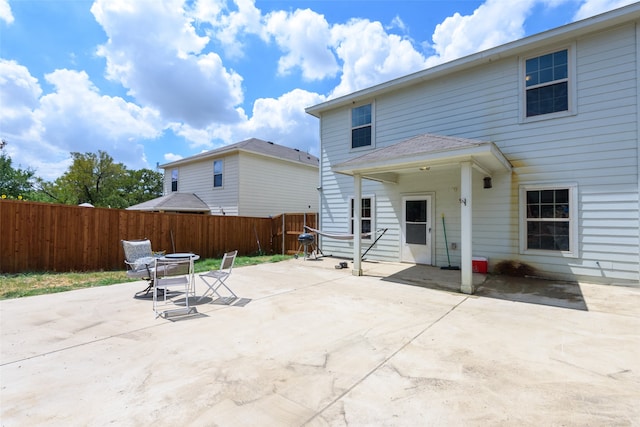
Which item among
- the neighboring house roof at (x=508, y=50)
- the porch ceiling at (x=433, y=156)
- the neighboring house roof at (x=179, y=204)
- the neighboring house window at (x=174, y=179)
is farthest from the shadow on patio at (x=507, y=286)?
the neighboring house window at (x=174, y=179)

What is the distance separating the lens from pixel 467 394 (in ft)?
6.98

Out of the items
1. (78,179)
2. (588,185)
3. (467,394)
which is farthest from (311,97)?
(78,179)

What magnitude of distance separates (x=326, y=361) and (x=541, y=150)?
6.70 meters

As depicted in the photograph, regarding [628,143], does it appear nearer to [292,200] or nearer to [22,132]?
[292,200]

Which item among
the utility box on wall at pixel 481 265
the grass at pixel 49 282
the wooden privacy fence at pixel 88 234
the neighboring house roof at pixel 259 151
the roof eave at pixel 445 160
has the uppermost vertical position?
the neighboring house roof at pixel 259 151

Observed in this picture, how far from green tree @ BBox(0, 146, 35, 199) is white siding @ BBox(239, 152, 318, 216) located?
16.3 metres

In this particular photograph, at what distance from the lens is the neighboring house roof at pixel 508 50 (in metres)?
5.40

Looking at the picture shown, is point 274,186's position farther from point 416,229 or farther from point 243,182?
point 416,229

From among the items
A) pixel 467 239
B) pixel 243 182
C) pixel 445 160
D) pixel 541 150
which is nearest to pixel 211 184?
pixel 243 182

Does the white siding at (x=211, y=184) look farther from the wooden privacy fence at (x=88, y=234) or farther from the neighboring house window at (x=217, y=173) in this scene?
the wooden privacy fence at (x=88, y=234)

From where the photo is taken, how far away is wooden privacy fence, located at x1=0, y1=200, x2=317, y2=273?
657 cm

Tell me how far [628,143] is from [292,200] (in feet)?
43.1

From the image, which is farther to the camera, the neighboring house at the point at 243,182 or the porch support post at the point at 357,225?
the neighboring house at the point at 243,182

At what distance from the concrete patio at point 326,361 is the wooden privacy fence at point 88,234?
9.62 feet
